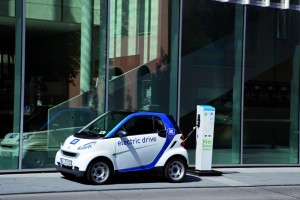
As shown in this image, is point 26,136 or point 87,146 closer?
point 87,146

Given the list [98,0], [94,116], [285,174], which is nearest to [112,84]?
[94,116]

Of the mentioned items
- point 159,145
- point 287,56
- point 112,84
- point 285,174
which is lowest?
point 285,174

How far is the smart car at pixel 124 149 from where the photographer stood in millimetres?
11695

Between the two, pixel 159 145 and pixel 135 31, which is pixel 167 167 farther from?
pixel 135 31

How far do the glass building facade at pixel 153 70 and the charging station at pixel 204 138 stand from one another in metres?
1.50

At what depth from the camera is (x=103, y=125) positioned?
12570 millimetres

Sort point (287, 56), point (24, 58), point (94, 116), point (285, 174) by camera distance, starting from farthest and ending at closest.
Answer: point (287, 56)
point (285, 174)
point (94, 116)
point (24, 58)

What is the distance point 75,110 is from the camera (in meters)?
14.6

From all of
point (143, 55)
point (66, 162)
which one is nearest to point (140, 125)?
point (66, 162)

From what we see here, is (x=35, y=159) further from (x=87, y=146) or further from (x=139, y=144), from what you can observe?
(x=139, y=144)

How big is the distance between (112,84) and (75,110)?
1.36m

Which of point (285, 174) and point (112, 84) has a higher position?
point (112, 84)

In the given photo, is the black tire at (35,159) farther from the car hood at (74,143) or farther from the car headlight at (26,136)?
the car hood at (74,143)

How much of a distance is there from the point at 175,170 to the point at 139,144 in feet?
4.24
